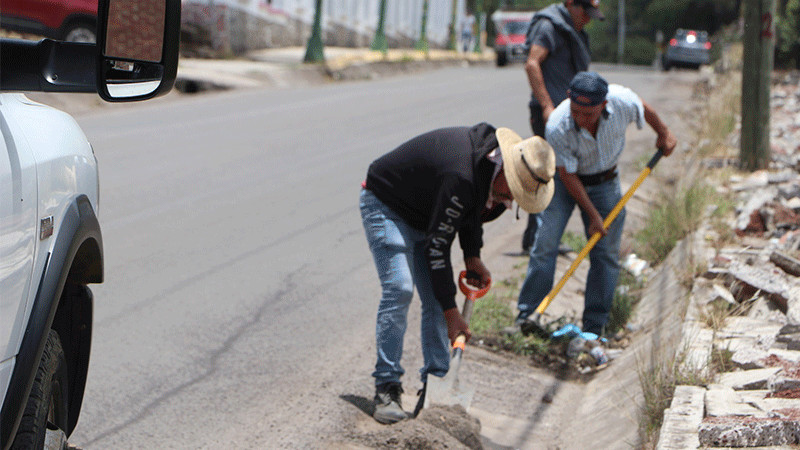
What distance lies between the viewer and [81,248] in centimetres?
301

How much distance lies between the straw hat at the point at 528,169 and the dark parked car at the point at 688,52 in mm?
34011

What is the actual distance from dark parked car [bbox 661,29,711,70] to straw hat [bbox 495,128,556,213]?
34011 mm

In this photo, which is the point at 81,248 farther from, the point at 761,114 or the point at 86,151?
the point at 761,114

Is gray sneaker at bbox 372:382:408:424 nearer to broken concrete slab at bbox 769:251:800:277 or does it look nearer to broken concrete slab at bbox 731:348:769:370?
broken concrete slab at bbox 731:348:769:370

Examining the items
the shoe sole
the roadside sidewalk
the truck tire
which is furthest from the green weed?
the roadside sidewalk

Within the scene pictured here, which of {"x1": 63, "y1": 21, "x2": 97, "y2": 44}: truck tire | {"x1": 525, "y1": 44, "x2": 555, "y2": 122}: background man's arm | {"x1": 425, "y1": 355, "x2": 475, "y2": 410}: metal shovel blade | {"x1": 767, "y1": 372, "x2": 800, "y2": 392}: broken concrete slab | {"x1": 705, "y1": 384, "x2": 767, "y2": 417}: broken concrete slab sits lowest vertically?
{"x1": 425, "y1": 355, "x2": 475, "y2": 410}: metal shovel blade

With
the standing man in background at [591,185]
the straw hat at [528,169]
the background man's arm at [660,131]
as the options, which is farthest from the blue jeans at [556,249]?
the straw hat at [528,169]

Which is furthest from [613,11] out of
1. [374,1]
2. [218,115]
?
[218,115]

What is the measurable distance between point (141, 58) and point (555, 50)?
5.02 m

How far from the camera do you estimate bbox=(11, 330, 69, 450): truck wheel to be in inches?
94.7

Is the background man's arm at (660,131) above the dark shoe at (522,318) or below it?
above

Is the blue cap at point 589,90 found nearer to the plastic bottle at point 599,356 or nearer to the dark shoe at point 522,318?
the dark shoe at point 522,318

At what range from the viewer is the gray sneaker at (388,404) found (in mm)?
4578

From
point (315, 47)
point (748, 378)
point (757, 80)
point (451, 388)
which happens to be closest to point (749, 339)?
point (748, 378)
